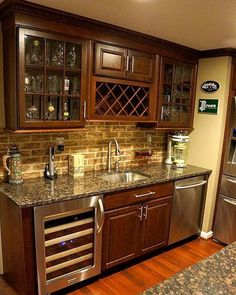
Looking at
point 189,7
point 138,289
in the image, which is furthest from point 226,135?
point 138,289

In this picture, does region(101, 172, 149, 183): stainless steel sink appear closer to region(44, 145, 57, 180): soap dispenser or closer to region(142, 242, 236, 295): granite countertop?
→ region(44, 145, 57, 180): soap dispenser

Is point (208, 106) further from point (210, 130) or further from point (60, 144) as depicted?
point (60, 144)

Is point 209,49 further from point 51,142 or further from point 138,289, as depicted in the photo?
point 138,289

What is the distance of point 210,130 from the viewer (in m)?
3.21

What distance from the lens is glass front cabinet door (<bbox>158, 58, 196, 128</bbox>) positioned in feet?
9.61

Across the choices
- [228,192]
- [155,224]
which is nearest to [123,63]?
[155,224]

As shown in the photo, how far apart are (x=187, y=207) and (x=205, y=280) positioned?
6.54 ft

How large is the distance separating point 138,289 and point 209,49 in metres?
2.67

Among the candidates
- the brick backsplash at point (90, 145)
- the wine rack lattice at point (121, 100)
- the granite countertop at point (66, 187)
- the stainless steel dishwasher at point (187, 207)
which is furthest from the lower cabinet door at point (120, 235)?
the wine rack lattice at point (121, 100)

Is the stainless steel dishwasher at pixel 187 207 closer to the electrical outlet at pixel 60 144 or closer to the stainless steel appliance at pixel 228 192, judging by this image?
the stainless steel appliance at pixel 228 192

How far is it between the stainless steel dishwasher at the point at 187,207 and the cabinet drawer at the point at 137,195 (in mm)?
168

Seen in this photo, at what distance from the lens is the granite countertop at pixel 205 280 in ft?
3.34

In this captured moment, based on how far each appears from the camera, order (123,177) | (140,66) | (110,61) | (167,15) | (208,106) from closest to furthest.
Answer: (167,15)
(110,61)
(140,66)
(123,177)
(208,106)

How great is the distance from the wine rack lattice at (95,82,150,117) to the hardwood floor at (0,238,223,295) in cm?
156
